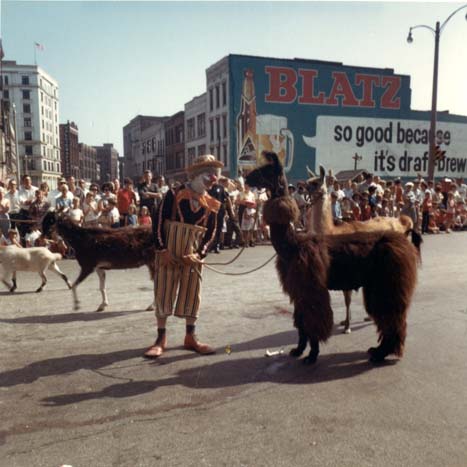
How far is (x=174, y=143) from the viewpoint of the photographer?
59.5m

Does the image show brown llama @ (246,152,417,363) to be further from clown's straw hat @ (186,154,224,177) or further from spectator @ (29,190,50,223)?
spectator @ (29,190,50,223)

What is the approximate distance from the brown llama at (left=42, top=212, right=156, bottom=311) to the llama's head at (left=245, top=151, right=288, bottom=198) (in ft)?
9.19

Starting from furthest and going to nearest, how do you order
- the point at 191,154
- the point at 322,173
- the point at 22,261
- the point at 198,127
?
the point at 191,154, the point at 198,127, the point at 22,261, the point at 322,173

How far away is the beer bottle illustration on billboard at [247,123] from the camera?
91.0ft

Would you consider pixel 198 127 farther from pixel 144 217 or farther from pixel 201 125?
pixel 144 217

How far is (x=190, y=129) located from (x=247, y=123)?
25361 mm

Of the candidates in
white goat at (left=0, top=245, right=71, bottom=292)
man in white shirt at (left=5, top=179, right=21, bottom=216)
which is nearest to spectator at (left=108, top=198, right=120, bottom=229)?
man in white shirt at (left=5, top=179, right=21, bottom=216)

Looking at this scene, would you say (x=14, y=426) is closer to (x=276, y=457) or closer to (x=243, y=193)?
(x=276, y=457)

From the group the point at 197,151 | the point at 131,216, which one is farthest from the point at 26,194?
the point at 197,151

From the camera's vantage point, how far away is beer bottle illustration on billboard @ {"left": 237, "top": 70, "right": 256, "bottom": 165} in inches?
1092

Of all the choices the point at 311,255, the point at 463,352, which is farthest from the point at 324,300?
the point at 463,352

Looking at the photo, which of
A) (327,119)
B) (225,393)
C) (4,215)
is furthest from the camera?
(327,119)

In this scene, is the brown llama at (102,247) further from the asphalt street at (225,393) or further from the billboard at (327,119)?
the billboard at (327,119)

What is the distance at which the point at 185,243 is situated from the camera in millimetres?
4664
